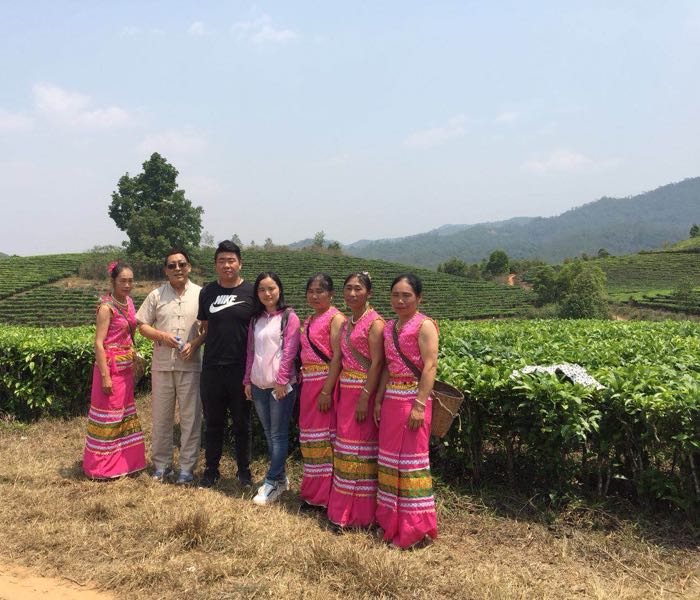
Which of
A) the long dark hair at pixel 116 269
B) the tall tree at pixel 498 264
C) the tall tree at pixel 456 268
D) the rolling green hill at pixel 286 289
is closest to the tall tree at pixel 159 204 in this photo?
the rolling green hill at pixel 286 289

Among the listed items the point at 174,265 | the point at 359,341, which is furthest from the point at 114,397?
the point at 359,341

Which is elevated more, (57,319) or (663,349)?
(663,349)

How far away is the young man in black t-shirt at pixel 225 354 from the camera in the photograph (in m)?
3.60

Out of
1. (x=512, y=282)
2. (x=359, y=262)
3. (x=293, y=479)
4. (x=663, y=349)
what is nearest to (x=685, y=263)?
(x=512, y=282)

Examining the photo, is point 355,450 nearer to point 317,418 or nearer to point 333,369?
point 317,418

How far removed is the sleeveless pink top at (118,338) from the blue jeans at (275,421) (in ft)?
4.18

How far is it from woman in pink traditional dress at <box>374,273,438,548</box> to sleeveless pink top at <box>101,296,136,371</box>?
235cm

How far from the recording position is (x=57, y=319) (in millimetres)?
32844

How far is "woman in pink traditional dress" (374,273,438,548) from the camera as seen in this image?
2.81 meters

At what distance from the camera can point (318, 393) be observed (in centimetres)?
327

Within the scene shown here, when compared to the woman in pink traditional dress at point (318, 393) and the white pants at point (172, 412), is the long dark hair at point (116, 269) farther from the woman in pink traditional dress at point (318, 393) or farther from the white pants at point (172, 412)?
the woman in pink traditional dress at point (318, 393)

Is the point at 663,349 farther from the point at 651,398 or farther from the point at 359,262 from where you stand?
the point at 359,262

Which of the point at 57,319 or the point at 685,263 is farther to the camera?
the point at 685,263

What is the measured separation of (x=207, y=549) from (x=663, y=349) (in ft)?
16.6
